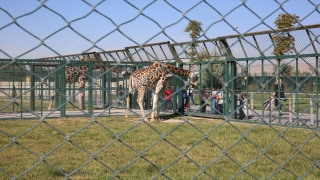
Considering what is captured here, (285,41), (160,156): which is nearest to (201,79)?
(160,156)

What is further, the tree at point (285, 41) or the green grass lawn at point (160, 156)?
the green grass lawn at point (160, 156)

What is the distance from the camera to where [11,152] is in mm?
6859

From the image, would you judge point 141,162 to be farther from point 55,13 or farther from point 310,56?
point 310,56

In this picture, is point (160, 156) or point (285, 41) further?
point (160, 156)

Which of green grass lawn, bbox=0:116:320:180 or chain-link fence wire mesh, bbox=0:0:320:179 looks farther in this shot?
green grass lawn, bbox=0:116:320:180

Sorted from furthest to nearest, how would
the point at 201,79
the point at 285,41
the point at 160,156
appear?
the point at 201,79 < the point at 160,156 < the point at 285,41

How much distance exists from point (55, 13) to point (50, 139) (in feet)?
22.6

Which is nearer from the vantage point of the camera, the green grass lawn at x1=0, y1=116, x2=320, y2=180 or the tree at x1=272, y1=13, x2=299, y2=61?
the tree at x1=272, y1=13, x2=299, y2=61

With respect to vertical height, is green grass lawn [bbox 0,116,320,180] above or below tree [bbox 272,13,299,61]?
below

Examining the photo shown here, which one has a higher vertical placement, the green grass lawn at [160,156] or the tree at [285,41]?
the tree at [285,41]

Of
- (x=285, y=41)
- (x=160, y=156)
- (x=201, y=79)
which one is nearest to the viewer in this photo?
(x=285, y=41)

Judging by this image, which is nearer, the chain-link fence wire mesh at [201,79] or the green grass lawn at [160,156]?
the chain-link fence wire mesh at [201,79]

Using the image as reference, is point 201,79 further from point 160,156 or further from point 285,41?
point 285,41

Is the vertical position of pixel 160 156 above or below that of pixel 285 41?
below
